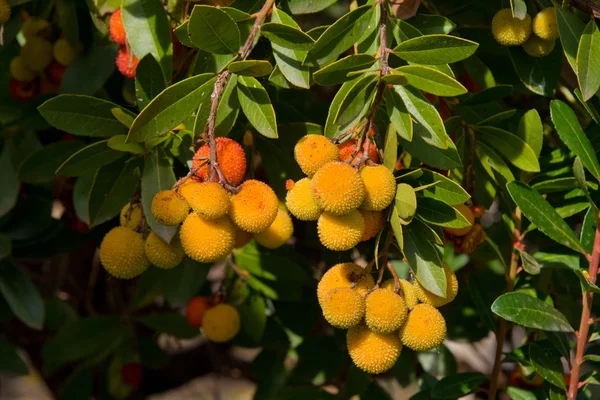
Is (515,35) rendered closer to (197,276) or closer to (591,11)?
(591,11)

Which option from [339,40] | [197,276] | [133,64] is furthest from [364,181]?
[197,276]

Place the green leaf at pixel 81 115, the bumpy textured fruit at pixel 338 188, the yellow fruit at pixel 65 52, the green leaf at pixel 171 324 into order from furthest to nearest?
the green leaf at pixel 171 324, the yellow fruit at pixel 65 52, the green leaf at pixel 81 115, the bumpy textured fruit at pixel 338 188

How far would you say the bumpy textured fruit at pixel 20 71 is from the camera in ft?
5.00

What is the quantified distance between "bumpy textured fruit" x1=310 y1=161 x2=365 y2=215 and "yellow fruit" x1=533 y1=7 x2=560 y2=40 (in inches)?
17.3

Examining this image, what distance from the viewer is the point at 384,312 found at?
94 cm

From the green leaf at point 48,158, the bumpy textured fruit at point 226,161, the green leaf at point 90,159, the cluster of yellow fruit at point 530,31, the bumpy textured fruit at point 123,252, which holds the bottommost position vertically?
the green leaf at point 48,158

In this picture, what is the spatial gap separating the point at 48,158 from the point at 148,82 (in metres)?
0.35

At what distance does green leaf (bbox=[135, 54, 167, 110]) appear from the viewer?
3.70 feet

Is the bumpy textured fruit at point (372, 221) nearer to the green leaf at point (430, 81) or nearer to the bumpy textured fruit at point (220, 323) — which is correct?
the green leaf at point (430, 81)

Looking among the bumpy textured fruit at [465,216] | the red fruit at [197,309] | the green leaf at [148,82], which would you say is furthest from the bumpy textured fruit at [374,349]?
the red fruit at [197,309]

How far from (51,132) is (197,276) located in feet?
1.53

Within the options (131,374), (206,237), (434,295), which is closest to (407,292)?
(434,295)

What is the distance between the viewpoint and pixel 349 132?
3.26 ft

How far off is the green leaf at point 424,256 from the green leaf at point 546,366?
14.9 inches
